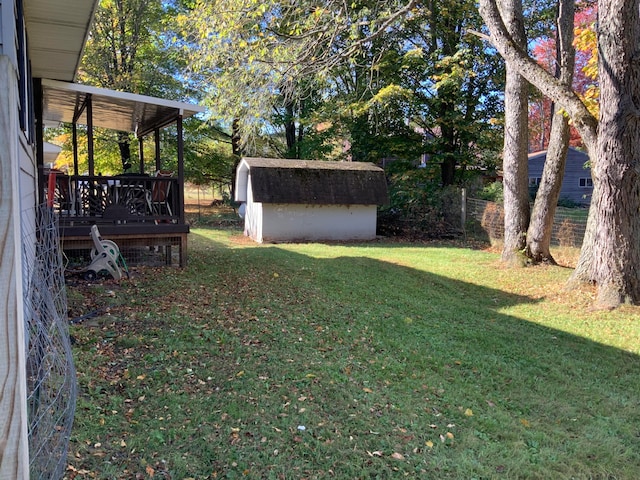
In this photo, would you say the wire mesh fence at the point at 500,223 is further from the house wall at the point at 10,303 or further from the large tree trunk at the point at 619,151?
the house wall at the point at 10,303

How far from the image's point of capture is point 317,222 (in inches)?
654

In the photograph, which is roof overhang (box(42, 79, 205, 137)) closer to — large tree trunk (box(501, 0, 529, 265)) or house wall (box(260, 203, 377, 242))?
house wall (box(260, 203, 377, 242))

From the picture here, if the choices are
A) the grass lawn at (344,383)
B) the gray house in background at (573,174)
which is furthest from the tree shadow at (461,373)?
A: the gray house in background at (573,174)

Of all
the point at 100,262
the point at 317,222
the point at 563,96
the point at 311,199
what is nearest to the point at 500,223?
the point at 317,222

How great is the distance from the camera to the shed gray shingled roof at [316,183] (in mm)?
15992

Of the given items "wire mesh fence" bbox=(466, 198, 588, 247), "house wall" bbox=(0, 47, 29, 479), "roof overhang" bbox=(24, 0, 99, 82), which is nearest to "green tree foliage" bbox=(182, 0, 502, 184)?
"wire mesh fence" bbox=(466, 198, 588, 247)

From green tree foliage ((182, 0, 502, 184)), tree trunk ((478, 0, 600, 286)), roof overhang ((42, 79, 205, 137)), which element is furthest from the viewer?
green tree foliage ((182, 0, 502, 184))

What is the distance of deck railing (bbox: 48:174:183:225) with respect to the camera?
8406mm

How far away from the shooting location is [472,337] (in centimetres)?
616

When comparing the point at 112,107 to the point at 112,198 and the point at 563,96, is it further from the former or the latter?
the point at 563,96

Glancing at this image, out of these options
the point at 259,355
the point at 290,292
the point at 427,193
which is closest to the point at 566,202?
the point at 427,193

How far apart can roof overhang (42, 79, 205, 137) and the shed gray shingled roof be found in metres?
4.22

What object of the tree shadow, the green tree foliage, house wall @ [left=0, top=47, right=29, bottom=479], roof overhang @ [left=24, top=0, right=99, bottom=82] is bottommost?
the tree shadow

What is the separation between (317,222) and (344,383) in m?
12.3
